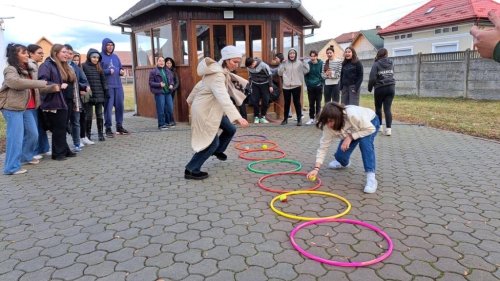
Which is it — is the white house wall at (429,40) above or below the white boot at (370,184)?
above

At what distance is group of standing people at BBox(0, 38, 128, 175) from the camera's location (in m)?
6.04

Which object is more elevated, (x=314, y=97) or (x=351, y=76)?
(x=351, y=76)

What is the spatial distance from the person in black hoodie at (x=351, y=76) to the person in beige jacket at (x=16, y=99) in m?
6.45

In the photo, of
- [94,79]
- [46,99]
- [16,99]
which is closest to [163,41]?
[94,79]

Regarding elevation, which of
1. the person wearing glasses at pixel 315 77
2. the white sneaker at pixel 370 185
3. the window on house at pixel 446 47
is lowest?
the white sneaker at pixel 370 185

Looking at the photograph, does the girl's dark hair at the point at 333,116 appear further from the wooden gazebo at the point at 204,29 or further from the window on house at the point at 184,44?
the window on house at the point at 184,44

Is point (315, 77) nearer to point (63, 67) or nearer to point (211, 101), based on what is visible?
point (211, 101)

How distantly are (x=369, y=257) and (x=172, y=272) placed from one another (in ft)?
5.40

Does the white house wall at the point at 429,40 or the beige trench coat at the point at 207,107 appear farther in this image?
the white house wall at the point at 429,40

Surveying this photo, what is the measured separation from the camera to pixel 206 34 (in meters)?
11.0

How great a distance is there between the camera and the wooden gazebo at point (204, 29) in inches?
423

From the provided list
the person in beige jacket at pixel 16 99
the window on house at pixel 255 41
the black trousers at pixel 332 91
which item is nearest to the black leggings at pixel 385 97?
the black trousers at pixel 332 91

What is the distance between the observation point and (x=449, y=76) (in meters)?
18.3

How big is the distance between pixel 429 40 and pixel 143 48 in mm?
23184
